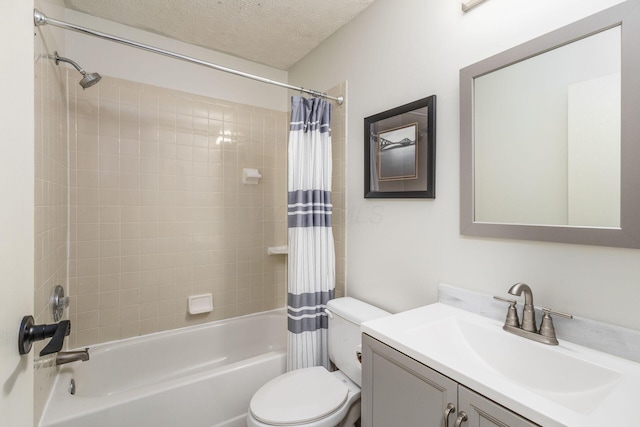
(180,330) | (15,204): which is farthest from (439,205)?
(180,330)

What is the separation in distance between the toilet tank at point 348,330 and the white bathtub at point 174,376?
38cm

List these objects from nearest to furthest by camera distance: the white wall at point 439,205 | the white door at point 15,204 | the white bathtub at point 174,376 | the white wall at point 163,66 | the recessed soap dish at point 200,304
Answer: the white door at point 15,204 < the white wall at point 439,205 < the white bathtub at point 174,376 < the white wall at point 163,66 < the recessed soap dish at point 200,304

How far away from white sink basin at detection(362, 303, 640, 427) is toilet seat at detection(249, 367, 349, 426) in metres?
Result: 0.47

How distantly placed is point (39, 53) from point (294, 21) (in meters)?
1.33

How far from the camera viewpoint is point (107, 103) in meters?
1.89

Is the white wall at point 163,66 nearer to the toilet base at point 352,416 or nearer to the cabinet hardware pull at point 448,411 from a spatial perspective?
the toilet base at point 352,416

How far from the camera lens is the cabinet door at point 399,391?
84 cm

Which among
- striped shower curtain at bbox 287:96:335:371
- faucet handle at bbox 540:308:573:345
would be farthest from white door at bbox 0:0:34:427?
faucet handle at bbox 540:308:573:345

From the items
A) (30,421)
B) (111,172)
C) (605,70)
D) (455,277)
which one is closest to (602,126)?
(605,70)

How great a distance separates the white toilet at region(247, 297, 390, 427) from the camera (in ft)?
4.02

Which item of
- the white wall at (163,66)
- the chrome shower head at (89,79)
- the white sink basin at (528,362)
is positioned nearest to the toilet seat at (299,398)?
the white sink basin at (528,362)

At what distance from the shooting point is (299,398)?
132 cm

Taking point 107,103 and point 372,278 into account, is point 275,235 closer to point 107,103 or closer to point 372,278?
point 372,278

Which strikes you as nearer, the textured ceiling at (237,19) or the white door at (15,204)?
the white door at (15,204)
